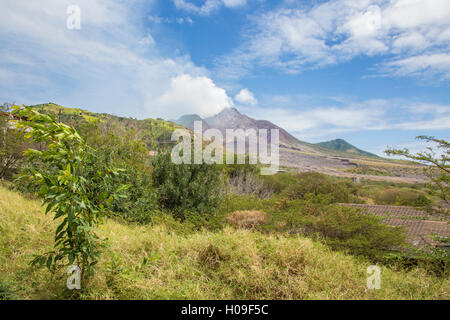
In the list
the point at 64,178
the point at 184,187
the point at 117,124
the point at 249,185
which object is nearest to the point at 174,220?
the point at 184,187

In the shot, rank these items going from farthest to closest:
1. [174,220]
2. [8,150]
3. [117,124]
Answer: [117,124]
[8,150]
[174,220]

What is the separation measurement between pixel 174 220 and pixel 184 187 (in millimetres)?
2176

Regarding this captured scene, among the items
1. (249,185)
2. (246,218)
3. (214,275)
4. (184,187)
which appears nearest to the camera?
(214,275)

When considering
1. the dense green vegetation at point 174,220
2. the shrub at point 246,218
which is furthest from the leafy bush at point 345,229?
the shrub at point 246,218

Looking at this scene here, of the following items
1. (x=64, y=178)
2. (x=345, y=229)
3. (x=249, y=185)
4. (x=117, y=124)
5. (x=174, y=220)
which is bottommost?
(x=174, y=220)

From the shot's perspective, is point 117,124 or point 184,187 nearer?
point 184,187

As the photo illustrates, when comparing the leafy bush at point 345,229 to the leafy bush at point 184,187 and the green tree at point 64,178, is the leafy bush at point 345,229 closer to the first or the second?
the leafy bush at point 184,187

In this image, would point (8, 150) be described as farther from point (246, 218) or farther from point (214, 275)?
point (214, 275)

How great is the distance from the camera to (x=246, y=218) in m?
8.53

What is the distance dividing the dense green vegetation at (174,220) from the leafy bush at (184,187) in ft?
0.15
